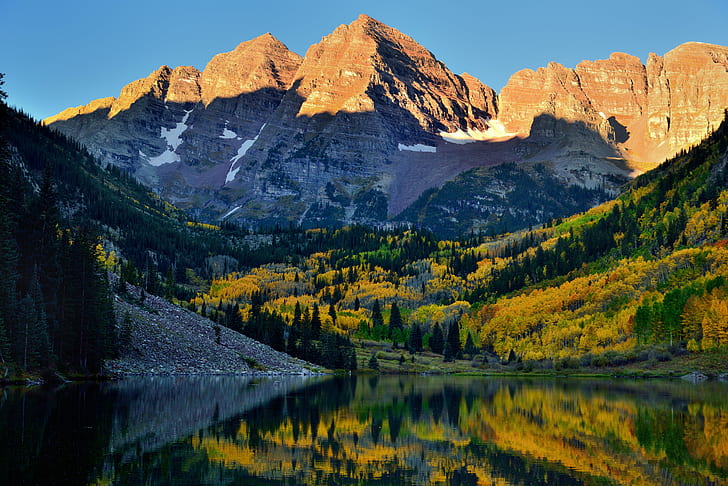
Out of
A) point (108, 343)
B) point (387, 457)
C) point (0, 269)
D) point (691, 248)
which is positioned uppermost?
point (691, 248)

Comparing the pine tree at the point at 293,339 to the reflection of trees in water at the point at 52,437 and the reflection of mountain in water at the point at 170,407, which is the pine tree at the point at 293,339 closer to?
the reflection of mountain in water at the point at 170,407

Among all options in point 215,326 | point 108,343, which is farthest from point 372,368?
point 108,343

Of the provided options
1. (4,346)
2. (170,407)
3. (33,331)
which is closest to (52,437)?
(170,407)

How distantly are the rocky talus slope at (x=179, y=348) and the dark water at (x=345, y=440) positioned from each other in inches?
1274

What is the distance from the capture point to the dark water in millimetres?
38312

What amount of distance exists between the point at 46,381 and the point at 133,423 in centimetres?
4115

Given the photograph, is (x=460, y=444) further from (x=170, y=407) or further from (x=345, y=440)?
(x=170, y=407)

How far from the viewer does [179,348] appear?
4931 inches

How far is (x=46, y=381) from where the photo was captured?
8838cm

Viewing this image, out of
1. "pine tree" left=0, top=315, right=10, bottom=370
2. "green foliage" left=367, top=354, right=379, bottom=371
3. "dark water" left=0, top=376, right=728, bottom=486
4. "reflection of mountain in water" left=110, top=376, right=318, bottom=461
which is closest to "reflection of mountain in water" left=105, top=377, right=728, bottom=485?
"dark water" left=0, top=376, right=728, bottom=486

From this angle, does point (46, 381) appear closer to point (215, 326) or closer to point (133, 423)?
point (133, 423)

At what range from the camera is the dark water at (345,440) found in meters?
38.3

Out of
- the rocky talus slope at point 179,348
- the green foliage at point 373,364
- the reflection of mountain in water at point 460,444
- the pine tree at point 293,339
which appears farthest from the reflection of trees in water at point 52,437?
the green foliage at point 373,364

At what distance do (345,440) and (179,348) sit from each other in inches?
3154
